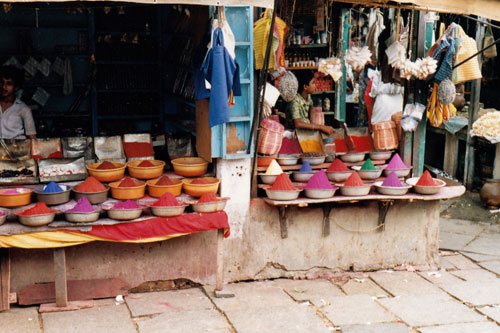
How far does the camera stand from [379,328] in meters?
5.09

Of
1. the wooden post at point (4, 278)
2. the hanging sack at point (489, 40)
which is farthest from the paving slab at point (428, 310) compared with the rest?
the hanging sack at point (489, 40)

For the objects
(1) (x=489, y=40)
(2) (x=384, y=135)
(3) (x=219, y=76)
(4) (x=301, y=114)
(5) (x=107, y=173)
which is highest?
(1) (x=489, y=40)

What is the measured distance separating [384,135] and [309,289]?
6.19ft

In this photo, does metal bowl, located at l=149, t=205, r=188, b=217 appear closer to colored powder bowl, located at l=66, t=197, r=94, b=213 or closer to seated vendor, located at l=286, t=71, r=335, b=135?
colored powder bowl, located at l=66, t=197, r=94, b=213

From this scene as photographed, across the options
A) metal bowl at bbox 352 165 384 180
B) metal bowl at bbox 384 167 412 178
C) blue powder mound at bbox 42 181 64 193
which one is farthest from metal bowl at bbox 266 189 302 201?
blue powder mound at bbox 42 181 64 193

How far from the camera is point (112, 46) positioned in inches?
332

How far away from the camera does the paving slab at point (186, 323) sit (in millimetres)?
4996

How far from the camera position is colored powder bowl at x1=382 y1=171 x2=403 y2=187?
6.14 meters

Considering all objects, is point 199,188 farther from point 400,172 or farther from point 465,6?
point 465,6

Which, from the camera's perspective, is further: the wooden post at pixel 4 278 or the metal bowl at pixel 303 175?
the metal bowl at pixel 303 175

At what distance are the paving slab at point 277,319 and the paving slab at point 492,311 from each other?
152 cm

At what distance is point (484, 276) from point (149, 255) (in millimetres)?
3527

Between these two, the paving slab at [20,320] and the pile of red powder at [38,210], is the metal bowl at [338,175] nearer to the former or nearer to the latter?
the pile of red powder at [38,210]

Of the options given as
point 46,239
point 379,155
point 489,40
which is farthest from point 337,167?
point 489,40
